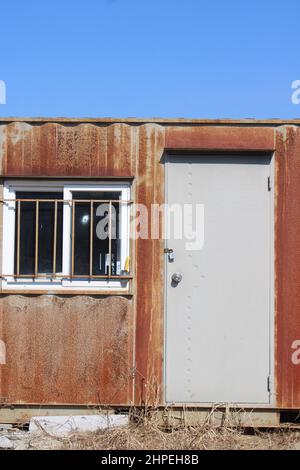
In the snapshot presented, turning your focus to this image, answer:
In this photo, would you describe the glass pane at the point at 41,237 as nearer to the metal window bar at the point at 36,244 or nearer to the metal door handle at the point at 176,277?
the metal window bar at the point at 36,244

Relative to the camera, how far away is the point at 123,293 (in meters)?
6.21

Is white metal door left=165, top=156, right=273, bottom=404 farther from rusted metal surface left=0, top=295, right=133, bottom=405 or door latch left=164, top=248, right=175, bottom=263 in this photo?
rusted metal surface left=0, top=295, right=133, bottom=405

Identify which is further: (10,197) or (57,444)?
(10,197)

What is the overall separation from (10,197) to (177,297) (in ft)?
5.98

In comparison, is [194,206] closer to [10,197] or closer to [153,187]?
[153,187]

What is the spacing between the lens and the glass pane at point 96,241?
6258 mm

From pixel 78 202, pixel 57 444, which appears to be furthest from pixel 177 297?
pixel 57 444

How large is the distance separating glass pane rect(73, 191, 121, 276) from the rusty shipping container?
0.17 m

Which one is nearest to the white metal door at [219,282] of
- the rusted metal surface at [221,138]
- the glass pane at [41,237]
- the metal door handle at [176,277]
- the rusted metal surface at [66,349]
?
the metal door handle at [176,277]

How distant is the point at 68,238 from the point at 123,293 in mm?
721

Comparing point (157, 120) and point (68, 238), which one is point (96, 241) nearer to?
point (68, 238)

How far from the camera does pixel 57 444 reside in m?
5.79
